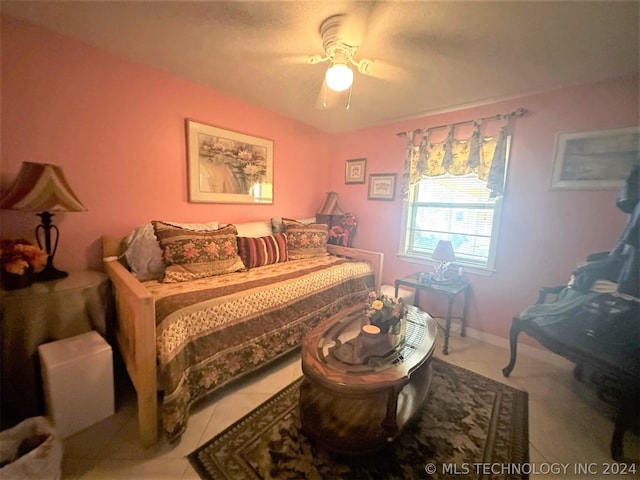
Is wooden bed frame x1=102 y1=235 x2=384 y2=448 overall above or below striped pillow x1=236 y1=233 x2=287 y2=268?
below

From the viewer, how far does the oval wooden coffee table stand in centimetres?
118

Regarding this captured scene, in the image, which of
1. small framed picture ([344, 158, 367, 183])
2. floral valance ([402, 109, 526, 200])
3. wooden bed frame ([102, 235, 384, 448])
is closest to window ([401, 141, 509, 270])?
floral valance ([402, 109, 526, 200])

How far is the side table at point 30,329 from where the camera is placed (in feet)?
4.26

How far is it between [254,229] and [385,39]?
6.21 ft

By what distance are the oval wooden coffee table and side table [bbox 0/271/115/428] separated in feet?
4.37

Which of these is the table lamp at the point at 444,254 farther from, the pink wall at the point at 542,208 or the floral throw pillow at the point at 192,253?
the floral throw pillow at the point at 192,253

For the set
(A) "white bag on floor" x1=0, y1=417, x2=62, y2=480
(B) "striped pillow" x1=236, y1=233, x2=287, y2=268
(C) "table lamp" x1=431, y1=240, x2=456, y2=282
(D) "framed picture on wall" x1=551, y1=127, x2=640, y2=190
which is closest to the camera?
(A) "white bag on floor" x1=0, y1=417, x2=62, y2=480

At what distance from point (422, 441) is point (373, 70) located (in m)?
2.39

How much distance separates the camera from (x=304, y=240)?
2764mm

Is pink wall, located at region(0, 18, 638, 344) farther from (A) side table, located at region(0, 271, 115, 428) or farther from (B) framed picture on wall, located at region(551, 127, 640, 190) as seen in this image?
(A) side table, located at region(0, 271, 115, 428)

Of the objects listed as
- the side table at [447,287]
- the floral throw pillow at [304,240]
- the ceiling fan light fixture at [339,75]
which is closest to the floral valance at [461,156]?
the side table at [447,287]

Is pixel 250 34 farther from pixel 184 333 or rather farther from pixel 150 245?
pixel 184 333

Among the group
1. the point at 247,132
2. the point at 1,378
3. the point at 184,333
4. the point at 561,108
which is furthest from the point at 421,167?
the point at 1,378

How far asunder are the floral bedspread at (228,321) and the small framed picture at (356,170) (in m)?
1.51
